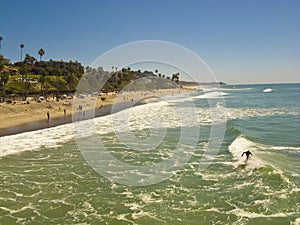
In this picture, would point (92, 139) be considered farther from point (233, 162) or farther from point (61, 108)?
point (61, 108)

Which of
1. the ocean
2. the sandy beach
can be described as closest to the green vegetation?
the sandy beach

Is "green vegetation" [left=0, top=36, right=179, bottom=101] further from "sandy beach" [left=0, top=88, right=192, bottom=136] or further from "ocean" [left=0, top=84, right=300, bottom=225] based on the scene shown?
"ocean" [left=0, top=84, right=300, bottom=225]

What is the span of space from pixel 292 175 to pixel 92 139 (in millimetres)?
20341

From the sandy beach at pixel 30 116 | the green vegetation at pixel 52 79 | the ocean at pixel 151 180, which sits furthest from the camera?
the green vegetation at pixel 52 79

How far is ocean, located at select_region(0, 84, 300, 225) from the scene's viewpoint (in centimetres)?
1342

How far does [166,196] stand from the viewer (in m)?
15.7

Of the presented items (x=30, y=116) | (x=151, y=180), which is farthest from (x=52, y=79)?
(x=151, y=180)

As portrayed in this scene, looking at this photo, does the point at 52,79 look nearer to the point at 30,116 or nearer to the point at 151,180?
the point at 30,116

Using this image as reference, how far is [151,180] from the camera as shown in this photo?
727 inches

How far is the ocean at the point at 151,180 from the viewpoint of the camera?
13.4 m

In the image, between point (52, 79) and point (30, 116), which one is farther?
point (52, 79)

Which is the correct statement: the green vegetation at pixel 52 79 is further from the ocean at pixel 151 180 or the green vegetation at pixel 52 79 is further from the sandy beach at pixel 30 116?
the ocean at pixel 151 180

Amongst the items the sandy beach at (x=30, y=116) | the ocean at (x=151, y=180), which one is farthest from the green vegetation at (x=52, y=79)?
the ocean at (x=151, y=180)

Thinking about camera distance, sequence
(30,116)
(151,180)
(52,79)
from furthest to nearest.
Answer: (52,79)
(30,116)
(151,180)
